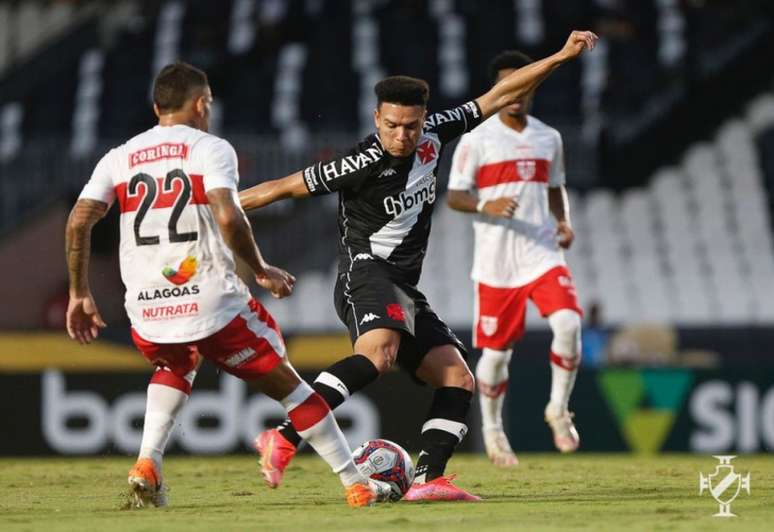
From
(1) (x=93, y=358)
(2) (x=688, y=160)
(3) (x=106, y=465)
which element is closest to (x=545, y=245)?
(3) (x=106, y=465)

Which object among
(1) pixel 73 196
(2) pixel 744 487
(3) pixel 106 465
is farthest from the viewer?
(1) pixel 73 196

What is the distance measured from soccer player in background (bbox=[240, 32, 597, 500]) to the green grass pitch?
54 cm

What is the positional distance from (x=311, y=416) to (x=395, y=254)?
3.82ft

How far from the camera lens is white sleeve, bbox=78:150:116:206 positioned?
775cm

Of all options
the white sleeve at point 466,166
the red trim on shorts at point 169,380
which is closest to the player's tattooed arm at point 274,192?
the red trim on shorts at point 169,380

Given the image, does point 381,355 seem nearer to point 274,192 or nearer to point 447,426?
point 447,426

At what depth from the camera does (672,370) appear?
14.8 meters

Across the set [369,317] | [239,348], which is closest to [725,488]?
[369,317]

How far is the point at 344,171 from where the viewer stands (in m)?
8.34

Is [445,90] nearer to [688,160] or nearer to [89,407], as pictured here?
[688,160]

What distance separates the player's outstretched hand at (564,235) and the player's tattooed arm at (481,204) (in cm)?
35

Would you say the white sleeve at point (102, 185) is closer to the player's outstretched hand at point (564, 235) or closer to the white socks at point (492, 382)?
the player's outstretched hand at point (564, 235)

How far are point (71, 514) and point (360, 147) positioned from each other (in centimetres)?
238

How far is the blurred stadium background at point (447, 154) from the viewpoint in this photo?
A: 68.3ft
